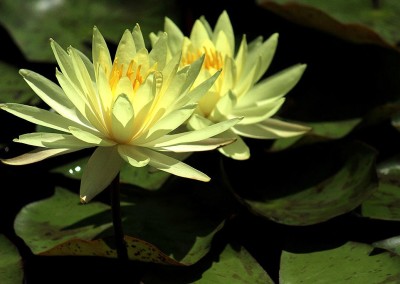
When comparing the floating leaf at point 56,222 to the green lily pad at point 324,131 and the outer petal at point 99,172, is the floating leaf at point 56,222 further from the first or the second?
the green lily pad at point 324,131

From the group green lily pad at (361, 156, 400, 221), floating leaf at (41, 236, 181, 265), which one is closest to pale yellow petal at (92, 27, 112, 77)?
floating leaf at (41, 236, 181, 265)

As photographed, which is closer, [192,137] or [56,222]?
[192,137]

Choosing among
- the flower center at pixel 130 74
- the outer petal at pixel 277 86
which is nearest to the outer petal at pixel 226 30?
the outer petal at pixel 277 86

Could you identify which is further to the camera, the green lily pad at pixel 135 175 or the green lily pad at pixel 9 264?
the green lily pad at pixel 135 175

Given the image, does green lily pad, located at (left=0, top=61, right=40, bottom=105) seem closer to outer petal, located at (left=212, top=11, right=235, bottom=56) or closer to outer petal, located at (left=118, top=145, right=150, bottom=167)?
outer petal, located at (left=212, top=11, right=235, bottom=56)

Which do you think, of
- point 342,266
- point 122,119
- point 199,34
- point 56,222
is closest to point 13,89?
point 56,222

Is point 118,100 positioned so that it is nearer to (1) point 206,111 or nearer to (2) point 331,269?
(1) point 206,111

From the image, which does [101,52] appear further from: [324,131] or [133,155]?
[324,131]
